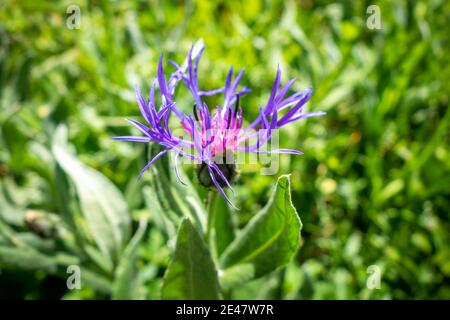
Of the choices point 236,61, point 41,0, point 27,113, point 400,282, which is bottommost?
point 400,282

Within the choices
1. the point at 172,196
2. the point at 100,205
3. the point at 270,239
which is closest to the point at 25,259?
the point at 100,205

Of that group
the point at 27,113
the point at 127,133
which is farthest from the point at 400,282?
the point at 27,113

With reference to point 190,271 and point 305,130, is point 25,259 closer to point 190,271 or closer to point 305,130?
point 190,271

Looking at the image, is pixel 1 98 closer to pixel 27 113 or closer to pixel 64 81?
pixel 27 113

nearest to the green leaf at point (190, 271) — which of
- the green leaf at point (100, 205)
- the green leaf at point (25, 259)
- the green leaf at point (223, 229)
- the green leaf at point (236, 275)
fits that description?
the green leaf at point (236, 275)

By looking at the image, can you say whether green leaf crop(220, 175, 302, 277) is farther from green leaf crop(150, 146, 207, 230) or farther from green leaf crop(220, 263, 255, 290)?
green leaf crop(150, 146, 207, 230)

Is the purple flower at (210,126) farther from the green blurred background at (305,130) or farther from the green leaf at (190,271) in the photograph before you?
the green blurred background at (305,130)
